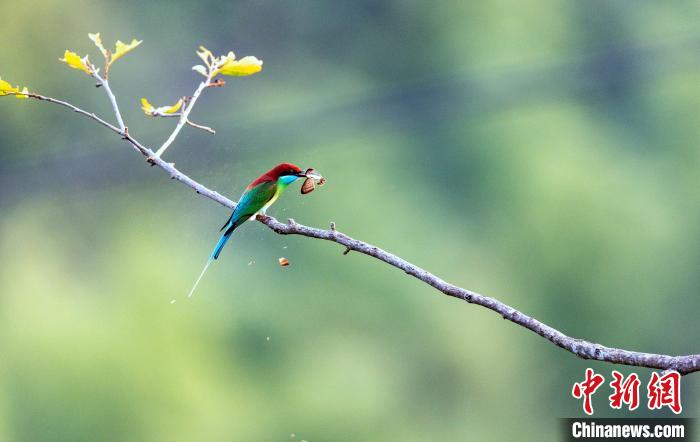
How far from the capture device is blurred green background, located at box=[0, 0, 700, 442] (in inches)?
254

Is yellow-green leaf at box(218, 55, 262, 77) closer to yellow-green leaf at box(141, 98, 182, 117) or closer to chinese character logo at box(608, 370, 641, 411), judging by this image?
yellow-green leaf at box(141, 98, 182, 117)

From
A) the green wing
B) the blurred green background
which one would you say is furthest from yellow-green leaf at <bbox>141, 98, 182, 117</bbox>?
the blurred green background

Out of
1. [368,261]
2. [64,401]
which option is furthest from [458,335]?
[64,401]

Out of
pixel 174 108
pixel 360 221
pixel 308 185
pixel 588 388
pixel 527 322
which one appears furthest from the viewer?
pixel 360 221

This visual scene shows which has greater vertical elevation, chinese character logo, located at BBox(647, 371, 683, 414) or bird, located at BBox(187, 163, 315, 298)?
bird, located at BBox(187, 163, 315, 298)

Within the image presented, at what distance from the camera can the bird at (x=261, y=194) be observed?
130 centimetres

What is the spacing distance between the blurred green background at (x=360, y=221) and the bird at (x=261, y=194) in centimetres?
389

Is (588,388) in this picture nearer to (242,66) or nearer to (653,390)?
(653,390)

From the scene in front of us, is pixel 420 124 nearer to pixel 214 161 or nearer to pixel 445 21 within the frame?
pixel 445 21

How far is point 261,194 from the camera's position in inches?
51.9

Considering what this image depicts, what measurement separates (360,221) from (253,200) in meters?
6.02

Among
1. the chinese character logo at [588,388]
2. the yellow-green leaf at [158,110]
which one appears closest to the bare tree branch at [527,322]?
the yellow-green leaf at [158,110]

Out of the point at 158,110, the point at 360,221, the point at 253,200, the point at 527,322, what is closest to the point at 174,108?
the point at 158,110

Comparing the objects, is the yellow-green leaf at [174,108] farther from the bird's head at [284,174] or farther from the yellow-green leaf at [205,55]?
the bird's head at [284,174]
